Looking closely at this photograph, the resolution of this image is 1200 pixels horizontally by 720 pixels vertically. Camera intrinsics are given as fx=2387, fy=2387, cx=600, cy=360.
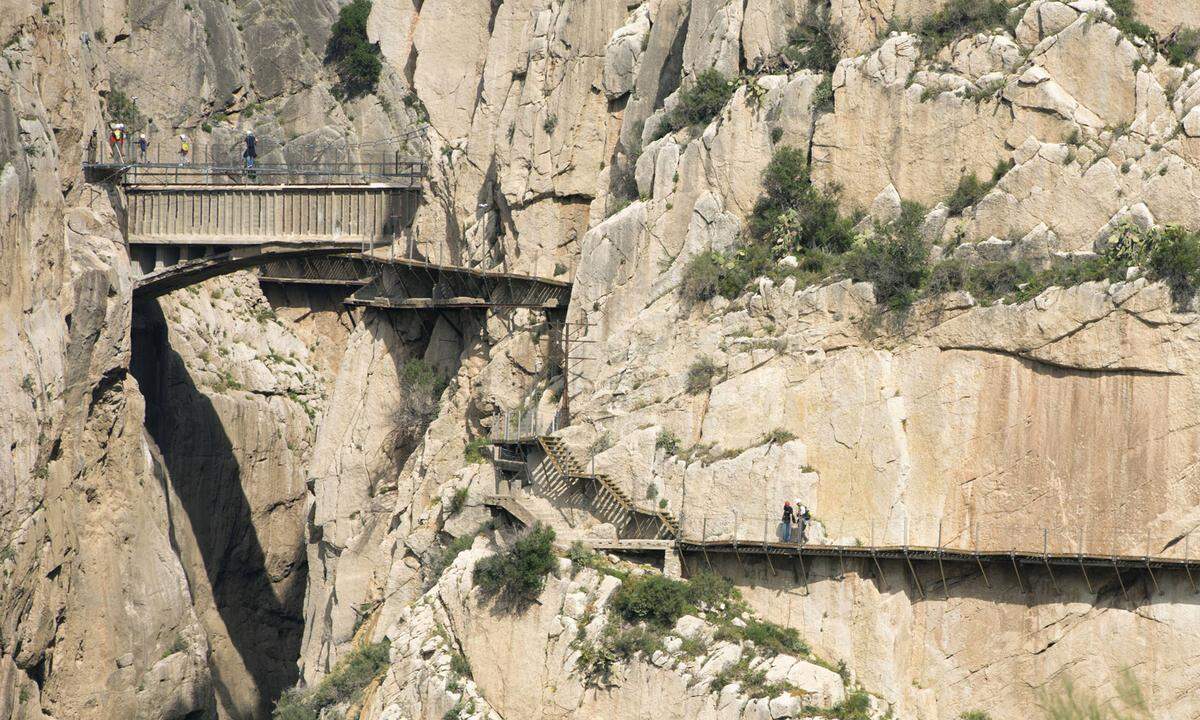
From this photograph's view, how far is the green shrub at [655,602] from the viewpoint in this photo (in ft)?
202

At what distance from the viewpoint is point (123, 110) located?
9744 centimetres

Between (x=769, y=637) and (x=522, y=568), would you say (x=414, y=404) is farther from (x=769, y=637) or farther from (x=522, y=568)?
(x=769, y=637)

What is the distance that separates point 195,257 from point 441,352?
14660 mm

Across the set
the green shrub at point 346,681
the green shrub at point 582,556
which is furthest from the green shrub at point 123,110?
the green shrub at point 582,556

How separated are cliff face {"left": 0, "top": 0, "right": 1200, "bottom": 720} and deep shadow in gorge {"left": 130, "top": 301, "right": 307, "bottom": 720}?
0.22 m

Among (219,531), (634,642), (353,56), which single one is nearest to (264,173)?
(353,56)

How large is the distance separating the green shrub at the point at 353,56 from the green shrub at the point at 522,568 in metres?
40.1

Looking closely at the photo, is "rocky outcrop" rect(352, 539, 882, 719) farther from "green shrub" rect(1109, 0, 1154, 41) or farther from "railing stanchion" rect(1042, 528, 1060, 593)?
"green shrub" rect(1109, 0, 1154, 41)

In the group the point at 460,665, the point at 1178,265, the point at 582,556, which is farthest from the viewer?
the point at 460,665

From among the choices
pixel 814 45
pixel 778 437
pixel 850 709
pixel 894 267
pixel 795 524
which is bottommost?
pixel 850 709

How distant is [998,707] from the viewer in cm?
5922

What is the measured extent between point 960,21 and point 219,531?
4122cm

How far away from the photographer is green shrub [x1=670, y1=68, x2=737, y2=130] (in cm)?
6925

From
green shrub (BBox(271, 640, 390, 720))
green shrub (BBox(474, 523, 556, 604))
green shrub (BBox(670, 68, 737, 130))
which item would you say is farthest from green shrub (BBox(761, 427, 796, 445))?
green shrub (BBox(271, 640, 390, 720))
